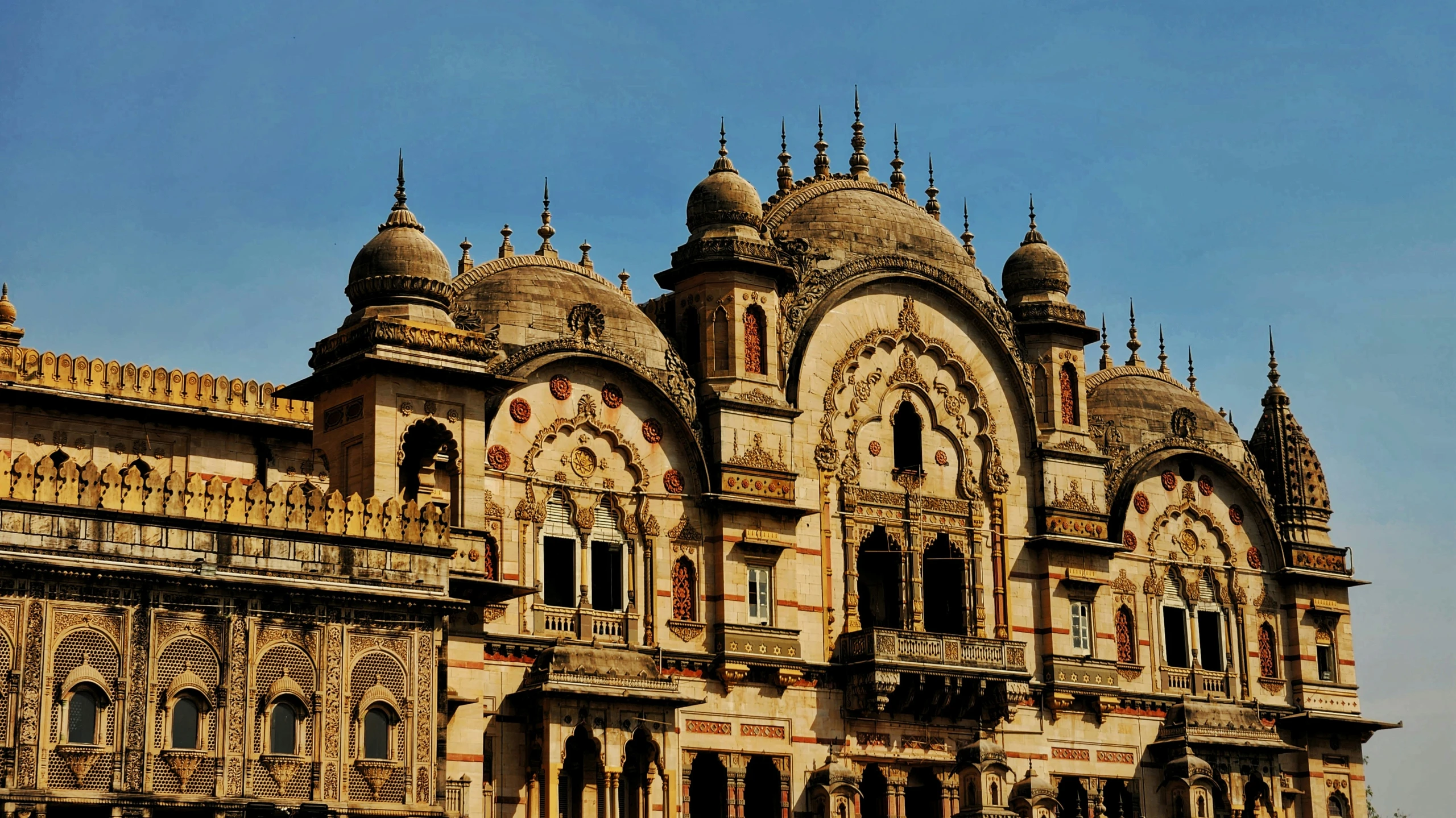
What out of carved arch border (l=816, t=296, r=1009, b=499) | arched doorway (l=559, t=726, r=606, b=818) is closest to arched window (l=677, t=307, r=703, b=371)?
carved arch border (l=816, t=296, r=1009, b=499)

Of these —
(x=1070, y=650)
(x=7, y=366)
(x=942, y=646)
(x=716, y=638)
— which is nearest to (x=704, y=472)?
(x=716, y=638)

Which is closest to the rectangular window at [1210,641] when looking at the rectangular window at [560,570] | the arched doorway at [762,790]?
the arched doorway at [762,790]

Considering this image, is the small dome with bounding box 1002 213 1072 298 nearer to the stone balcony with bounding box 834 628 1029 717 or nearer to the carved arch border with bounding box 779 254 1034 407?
the carved arch border with bounding box 779 254 1034 407

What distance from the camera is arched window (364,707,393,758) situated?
92.5 ft

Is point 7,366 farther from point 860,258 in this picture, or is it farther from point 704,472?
point 860,258

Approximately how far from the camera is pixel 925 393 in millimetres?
39688

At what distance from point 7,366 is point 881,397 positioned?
14511 mm

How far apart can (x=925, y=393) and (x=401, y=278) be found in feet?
35.9

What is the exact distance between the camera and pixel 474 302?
116 ft

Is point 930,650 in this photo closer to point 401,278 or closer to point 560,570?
point 560,570

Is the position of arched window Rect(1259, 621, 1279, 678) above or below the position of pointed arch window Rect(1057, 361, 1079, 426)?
below

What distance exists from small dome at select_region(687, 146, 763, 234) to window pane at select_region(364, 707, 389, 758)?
12.3 metres

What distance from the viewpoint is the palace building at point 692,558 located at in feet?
88.8

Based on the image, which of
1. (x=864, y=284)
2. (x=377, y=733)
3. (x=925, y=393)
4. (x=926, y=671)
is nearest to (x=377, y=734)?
(x=377, y=733)
